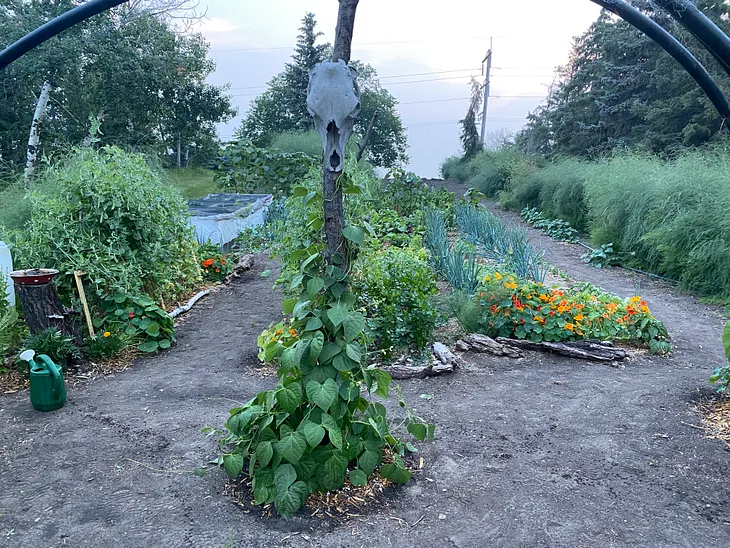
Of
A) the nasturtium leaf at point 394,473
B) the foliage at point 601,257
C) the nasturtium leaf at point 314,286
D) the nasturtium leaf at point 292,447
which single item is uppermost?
the nasturtium leaf at point 314,286

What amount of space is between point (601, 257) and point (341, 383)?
789cm

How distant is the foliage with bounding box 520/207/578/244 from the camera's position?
1146 cm

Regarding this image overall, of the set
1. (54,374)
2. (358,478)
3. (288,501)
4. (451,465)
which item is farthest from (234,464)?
(54,374)

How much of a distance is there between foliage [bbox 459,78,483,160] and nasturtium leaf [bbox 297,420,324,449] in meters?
29.6

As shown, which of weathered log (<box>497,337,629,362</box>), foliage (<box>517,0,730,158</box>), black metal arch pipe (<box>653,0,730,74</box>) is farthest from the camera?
foliage (<box>517,0,730,158</box>)

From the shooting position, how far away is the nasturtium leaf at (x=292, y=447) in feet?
6.99

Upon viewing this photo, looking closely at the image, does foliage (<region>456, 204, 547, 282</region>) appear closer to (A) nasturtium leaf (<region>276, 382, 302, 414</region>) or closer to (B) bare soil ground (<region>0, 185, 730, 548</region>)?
(B) bare soil ground (<region>0, 185, 730, 548</region>)

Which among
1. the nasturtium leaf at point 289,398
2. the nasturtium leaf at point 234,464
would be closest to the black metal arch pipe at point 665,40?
the nasturtium leaf at point 289,398

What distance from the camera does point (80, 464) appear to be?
270 centimetres

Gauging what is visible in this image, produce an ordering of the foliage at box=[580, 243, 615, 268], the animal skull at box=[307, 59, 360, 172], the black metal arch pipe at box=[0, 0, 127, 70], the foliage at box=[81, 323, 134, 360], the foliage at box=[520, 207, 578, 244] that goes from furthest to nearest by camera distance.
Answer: the foliage at box=[520, 207, 578, 244] < the foliage at box=[580, 243, 615, 268] < the foliage at box=[81, 323, 134, 360] < the black metal arch pipe at box=[0, 0, 127, 70] < the animal skull at box=[307, 59, 360, 172]

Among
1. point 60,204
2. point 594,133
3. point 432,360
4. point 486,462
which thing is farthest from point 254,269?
point 594,133

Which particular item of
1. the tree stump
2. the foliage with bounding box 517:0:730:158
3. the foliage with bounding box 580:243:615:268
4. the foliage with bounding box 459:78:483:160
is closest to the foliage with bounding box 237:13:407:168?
the foliage with bounding box 459:78:483:160

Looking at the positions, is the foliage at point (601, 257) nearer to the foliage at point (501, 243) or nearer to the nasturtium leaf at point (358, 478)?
the foliage at point (501, 243)

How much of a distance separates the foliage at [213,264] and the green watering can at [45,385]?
138 inches
